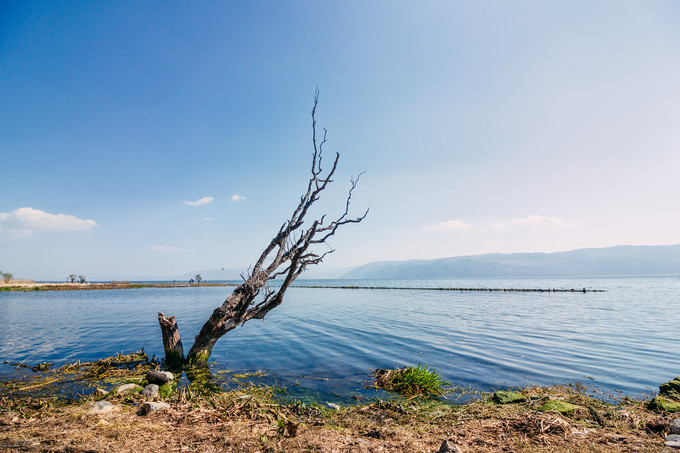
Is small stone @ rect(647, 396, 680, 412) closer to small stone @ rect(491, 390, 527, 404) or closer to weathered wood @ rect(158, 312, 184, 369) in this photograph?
small stone @ rect(491, 390, 527, 404)

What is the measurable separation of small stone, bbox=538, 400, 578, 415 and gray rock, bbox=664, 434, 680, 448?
1746 millimetres

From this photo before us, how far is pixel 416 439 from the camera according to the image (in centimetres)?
562

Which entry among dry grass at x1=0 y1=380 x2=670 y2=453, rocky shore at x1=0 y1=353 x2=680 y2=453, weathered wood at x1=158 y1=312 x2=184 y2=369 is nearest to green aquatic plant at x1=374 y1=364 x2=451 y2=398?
rocky shore at x1=0 y1=353 x2=680 y2=453

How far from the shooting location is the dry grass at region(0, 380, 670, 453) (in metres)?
5.10

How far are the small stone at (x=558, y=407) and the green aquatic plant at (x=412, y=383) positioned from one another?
2.94m

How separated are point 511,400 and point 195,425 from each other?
26.3ft

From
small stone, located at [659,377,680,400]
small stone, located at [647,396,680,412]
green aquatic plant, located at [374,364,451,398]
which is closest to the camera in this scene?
small stone, located at [647,396,680,412]

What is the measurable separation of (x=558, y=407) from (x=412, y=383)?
155 inches

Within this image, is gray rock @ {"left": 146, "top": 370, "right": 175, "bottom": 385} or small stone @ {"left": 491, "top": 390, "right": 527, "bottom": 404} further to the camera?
gray rock @ {"left": 146, "top": 370, "right": 175, "bottom": 385}

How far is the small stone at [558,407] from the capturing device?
7.16 metres

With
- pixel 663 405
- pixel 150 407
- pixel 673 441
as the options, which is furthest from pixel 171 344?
pixel 663 405

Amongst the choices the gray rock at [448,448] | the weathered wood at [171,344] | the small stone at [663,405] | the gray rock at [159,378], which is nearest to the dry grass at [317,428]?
the small stone at [663,405]

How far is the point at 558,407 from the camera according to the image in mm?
7340

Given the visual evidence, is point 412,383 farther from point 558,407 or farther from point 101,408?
point 101,408
